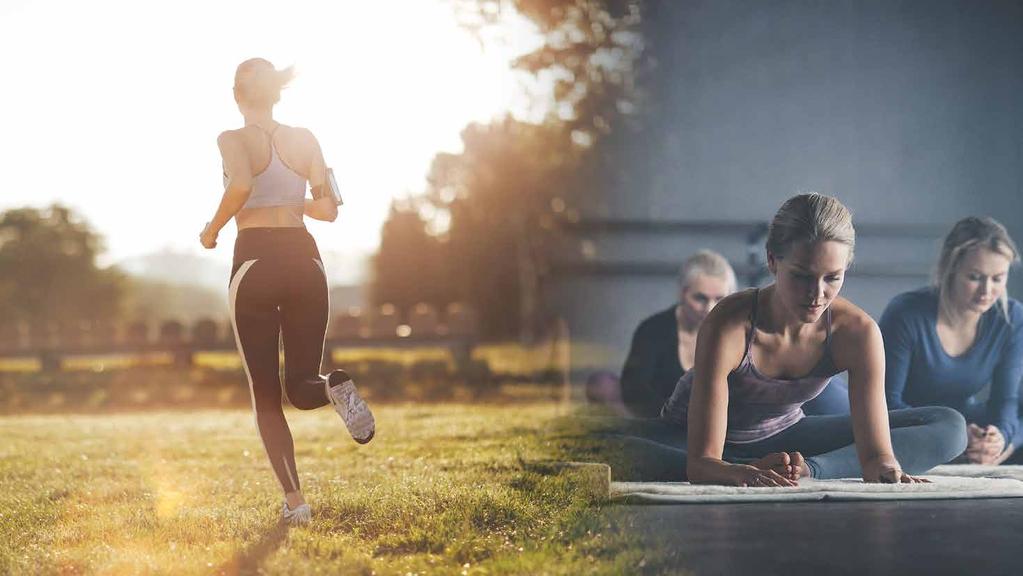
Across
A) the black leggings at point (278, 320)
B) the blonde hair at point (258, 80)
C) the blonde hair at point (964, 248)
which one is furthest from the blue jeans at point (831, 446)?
the blonde hair at point (258, 80)

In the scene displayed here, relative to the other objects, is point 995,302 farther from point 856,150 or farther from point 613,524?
point 613,524

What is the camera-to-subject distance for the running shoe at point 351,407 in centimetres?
356

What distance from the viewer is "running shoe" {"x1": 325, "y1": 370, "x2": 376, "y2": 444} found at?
3.56 m

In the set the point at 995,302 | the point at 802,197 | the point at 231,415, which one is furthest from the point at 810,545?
the point at 231,415

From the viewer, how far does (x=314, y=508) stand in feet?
A: 13.0

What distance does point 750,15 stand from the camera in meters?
6.07

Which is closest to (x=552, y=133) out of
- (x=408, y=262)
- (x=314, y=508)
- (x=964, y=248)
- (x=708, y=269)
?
(x=708, y=269)

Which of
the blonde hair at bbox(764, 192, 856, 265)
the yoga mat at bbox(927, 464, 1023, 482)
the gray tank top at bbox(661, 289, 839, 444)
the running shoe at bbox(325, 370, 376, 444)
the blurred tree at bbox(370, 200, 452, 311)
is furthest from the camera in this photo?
the blurred tree at bbox(370, 200, 452, 311)

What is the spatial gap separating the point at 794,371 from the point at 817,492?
0.59 meters

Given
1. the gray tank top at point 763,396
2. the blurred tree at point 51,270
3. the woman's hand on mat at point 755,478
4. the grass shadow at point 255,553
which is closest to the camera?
the grass shadow at point 255,553

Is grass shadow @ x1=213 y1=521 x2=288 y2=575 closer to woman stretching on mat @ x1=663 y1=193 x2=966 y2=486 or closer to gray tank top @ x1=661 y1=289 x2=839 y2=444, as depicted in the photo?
woman stretching on mat @ x1=663 y1=193 x2=966 y2=486

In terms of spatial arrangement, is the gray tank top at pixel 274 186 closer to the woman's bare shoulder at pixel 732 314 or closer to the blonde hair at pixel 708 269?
the woman's bare shoulder at pixel 732 314

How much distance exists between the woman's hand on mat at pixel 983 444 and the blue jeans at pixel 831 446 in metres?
0.20

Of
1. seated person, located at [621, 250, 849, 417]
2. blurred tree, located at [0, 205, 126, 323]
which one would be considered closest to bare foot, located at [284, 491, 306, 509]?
seated person, located at [621, 250, 849, 417]
